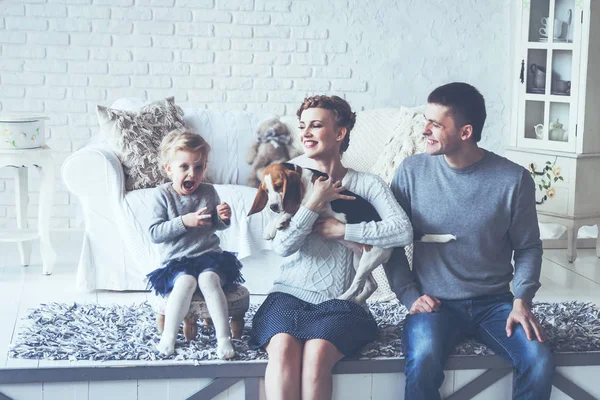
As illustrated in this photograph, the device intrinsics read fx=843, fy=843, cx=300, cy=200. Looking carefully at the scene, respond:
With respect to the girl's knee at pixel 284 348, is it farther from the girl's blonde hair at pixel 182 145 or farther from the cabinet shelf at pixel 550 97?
the cabinet shelf at pixel 550 97

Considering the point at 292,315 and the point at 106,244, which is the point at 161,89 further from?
the point at 292,315

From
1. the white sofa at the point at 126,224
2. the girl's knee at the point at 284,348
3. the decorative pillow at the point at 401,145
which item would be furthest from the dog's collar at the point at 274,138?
the girl's knee at the point at 284,348

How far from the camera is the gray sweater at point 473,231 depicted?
241 cm

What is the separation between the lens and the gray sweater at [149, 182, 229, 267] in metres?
2.42

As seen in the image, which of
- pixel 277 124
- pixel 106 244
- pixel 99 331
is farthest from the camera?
pixel 277 124

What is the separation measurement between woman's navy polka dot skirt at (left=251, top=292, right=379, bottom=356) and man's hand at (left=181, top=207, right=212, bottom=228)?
0.30 m

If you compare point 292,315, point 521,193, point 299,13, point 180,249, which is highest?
point 299,13

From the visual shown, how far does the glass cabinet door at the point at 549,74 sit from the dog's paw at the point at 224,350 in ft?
9.43

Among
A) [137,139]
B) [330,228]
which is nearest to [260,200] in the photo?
[330,228]

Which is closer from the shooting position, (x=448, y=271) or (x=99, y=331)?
(x=448, y=271)

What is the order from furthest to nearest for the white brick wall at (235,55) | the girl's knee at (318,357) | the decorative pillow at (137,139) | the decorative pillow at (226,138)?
the white brick wall at (235,55), the decorative pillow at (226,138), the decorative pillow at (137,139), the girl's knee at (318,357)

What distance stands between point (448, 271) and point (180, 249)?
78 centimetres

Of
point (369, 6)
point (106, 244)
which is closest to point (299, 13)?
point (369, 6)

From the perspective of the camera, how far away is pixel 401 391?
7.89ft
